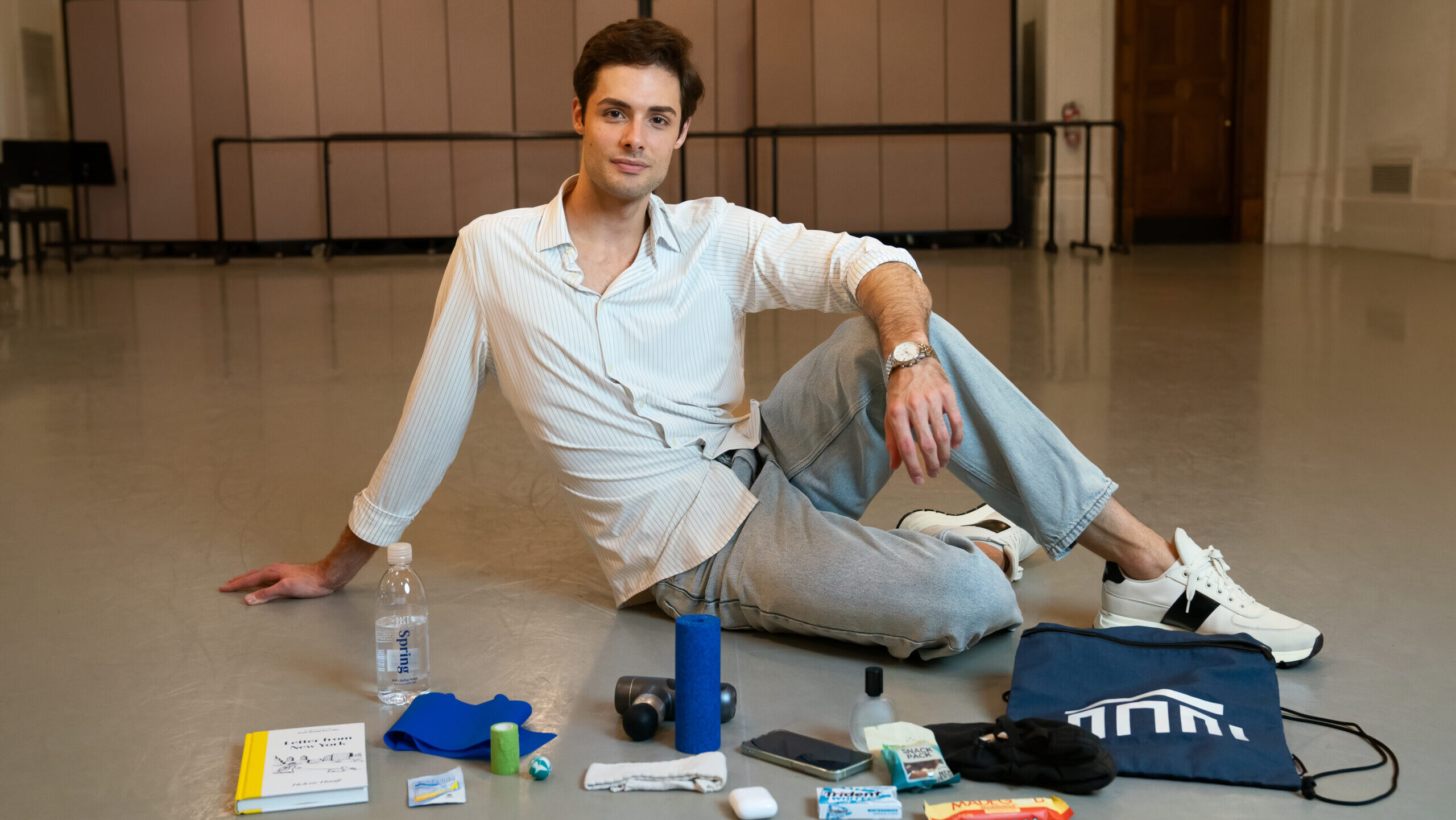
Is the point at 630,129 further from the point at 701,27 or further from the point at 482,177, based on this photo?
the point at 482,177

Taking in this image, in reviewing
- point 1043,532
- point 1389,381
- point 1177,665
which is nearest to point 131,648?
point 1043,532

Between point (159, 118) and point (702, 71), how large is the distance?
188 inches

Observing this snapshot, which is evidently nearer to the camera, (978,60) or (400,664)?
(400,664)

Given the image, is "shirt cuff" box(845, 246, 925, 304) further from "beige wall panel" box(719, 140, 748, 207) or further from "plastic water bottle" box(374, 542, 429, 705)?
"beige wall panel" box(719, 140, 748, 207)

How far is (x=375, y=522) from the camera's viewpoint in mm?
2035

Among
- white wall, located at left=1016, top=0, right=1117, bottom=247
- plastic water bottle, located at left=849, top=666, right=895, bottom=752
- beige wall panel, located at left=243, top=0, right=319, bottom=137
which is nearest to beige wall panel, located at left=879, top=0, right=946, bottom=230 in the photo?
white wall, located at left=1016, top=0, right=1117, bottom=247

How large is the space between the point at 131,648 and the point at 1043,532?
4.63ft

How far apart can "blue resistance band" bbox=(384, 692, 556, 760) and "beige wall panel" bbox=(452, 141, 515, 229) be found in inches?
396

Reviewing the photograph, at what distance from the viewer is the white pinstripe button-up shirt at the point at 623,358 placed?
6.36ft

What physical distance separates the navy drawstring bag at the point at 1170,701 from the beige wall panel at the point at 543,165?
10.1 meters

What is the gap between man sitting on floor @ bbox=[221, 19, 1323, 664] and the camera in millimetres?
1811

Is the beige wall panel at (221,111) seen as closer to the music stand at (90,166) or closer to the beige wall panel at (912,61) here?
the music stand at (90,166)

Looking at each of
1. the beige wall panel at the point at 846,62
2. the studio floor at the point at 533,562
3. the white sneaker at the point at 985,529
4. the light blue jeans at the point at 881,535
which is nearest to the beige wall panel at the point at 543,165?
the beige wall panel at the point at 846,62

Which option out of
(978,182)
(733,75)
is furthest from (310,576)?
(978,182)
